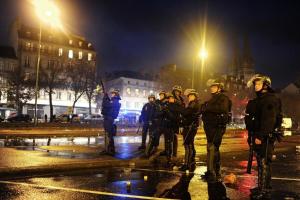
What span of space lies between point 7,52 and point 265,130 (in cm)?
8159

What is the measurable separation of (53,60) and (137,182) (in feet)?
261

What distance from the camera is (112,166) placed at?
11305 millimetres

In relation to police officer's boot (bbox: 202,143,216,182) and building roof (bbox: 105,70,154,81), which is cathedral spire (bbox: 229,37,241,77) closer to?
building roof (bbox: 105,70,154,81)

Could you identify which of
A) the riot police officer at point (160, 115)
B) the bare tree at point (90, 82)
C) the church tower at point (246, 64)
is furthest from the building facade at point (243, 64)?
the riot police officer at point (160, 115)

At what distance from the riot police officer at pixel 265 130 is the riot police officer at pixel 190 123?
9.77 feet

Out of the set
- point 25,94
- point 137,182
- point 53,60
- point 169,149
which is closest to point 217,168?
point 137,182

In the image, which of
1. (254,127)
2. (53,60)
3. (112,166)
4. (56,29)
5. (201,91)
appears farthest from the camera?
(56,29)

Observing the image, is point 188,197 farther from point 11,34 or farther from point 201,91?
point 11,34

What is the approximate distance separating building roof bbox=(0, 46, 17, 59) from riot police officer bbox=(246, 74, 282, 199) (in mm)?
78173

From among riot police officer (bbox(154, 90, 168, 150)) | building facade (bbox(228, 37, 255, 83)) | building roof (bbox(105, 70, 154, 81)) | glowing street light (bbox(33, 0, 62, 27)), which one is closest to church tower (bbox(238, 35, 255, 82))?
building facade (bbox(228, 37, 255, 83))

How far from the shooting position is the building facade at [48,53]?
82.3m

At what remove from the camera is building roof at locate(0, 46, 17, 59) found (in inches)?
3164

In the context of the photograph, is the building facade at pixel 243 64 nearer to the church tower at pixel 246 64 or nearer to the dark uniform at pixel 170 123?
the church tower at pixel 246 64

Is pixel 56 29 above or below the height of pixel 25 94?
above
